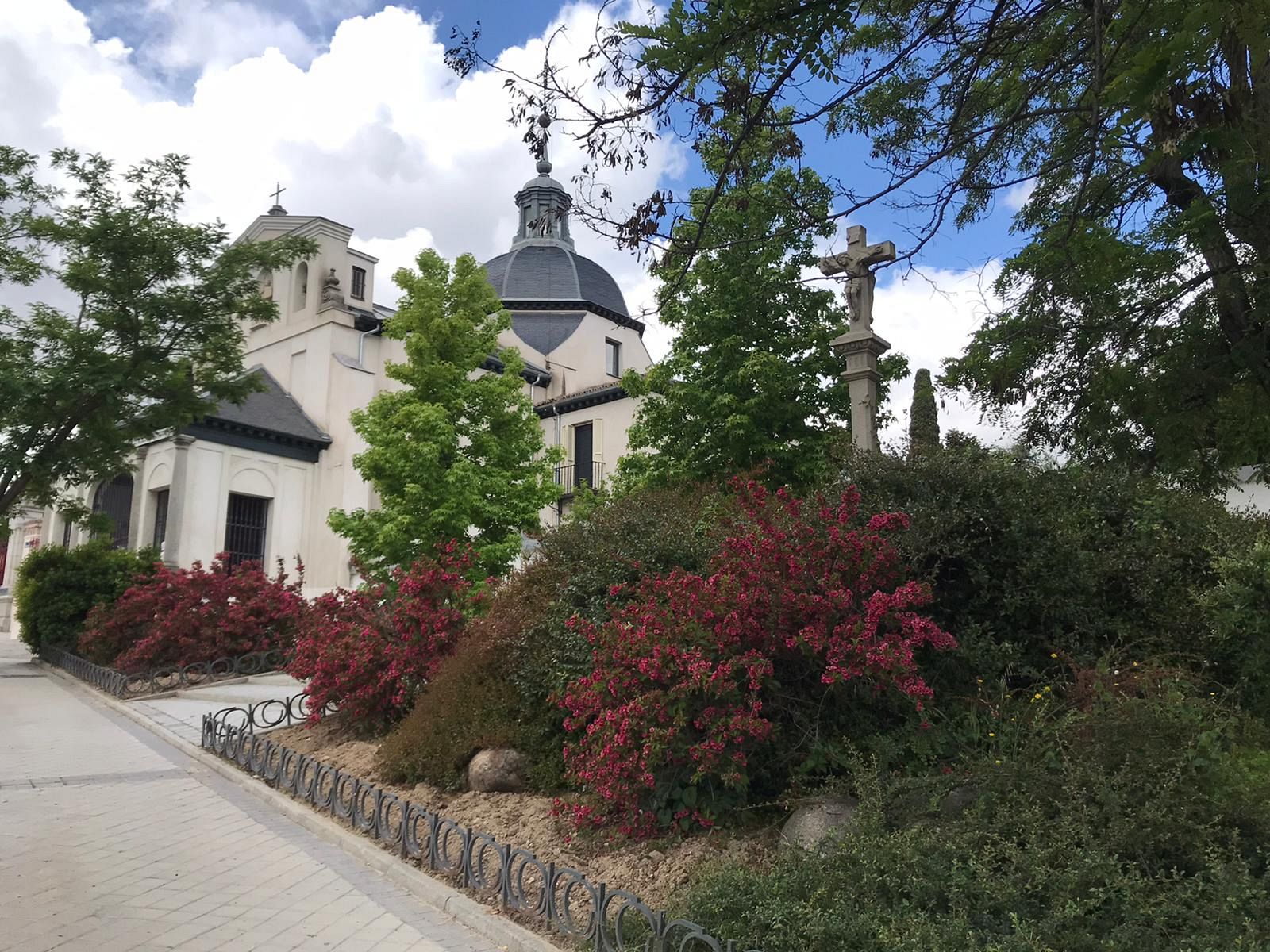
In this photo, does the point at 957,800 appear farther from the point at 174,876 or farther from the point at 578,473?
the point at 578,473

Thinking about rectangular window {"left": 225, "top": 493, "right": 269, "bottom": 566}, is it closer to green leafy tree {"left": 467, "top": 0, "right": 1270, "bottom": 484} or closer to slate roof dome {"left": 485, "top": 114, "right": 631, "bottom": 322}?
slate roof dome {"left": 485, "top": 114, "right": 631, "bottom": 322}

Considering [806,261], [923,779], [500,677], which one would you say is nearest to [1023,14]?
[923,779]

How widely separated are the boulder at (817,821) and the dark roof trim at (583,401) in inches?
1128

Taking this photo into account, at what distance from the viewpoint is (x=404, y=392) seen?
2055 centimetres

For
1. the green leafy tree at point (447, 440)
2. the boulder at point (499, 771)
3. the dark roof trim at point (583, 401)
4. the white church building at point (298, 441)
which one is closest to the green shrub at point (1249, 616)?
the boulder at point (499, 771)

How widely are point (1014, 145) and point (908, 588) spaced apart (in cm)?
579

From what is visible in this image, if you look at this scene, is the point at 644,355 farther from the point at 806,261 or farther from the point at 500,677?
the point at 500,677

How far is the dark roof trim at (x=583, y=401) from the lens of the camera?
112 feet

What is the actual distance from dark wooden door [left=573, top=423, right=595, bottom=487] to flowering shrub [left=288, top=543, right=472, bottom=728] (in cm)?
2394

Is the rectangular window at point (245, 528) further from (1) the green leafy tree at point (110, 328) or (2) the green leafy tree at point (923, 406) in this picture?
(2) the green leafy tree at point (923, 406)

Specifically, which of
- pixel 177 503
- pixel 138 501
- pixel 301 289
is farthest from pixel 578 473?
pixel 138 501

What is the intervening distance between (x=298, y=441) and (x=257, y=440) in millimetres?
1177

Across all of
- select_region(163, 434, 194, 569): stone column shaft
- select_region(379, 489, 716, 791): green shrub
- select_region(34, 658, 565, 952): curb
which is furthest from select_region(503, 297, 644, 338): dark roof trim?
select_region(379, 489, 716, 791): green shrub

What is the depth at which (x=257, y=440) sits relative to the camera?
28.4 m
